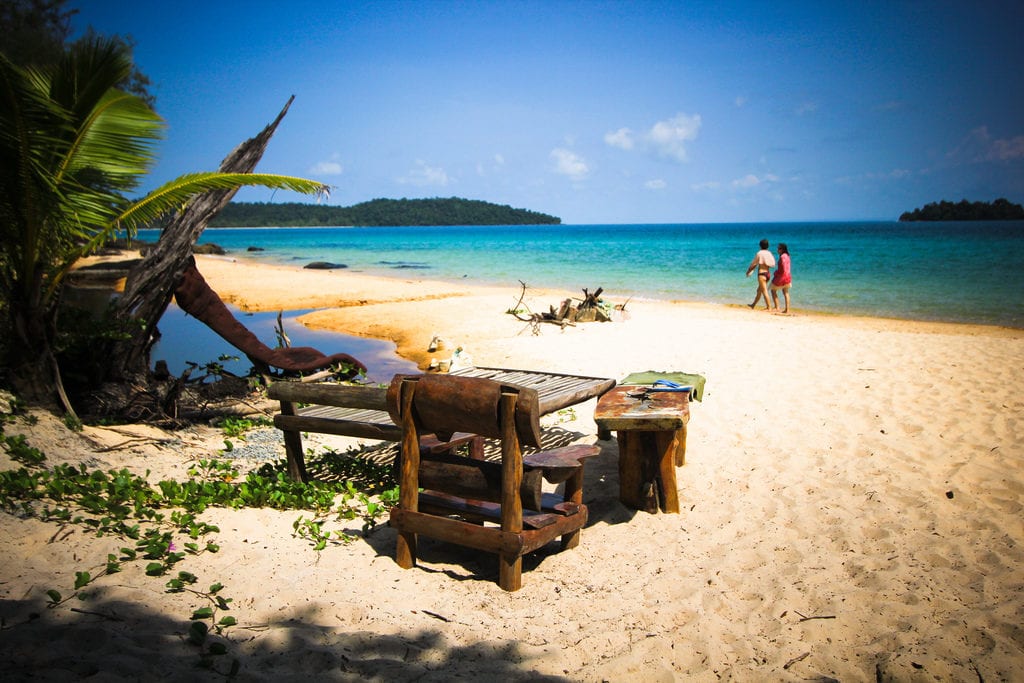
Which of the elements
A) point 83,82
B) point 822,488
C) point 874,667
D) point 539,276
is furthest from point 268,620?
point 539,276

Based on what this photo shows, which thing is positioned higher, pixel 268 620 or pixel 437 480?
pixel 437 480

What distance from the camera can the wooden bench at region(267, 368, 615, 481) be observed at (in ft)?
14.2

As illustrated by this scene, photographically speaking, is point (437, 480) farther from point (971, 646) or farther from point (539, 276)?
point (539, 276)

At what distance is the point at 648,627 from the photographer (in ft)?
10.5

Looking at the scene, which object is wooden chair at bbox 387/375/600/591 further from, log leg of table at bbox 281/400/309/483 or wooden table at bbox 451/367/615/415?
log leg of table at bbox 281/400/309/483

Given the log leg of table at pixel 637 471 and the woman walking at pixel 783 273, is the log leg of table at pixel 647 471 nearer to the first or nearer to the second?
the log leg of table at pixel 637 471

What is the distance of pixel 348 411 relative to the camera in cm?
545

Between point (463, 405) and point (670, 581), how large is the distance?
160cm

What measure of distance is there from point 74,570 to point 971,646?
441 centimetres

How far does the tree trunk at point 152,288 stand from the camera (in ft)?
20.6

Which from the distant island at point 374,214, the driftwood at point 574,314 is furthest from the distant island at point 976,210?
the driftwood at point 574,314

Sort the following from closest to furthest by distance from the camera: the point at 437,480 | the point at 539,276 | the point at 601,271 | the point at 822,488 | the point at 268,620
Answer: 1. the point at 268,620
2. the point at 437,480
3. the point at 822,488
4. the point at 539,276
5. the point at 601,271

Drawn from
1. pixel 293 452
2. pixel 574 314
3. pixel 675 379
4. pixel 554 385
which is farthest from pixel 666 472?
pixel 574 314

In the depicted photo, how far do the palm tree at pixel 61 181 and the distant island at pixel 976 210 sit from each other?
110m
